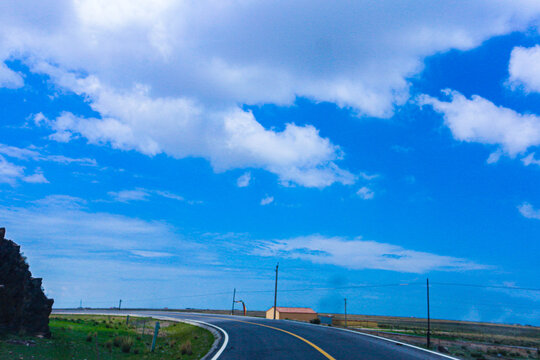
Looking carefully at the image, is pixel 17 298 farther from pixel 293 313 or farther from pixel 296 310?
pixel 296 310

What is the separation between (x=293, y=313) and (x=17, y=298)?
82656 mm

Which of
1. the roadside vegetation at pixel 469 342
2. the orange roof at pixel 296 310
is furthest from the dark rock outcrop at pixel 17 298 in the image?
the orange roof at pixel 296 310

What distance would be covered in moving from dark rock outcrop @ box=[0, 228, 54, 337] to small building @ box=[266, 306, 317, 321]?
3073 inches

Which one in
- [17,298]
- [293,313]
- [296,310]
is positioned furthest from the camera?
[296,310]

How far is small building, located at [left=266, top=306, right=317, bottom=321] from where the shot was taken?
298ft

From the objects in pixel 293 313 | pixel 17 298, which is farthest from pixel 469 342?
pixel 17 298

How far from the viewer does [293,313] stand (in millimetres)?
91625

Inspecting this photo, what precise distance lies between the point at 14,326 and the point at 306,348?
1172 centimetres

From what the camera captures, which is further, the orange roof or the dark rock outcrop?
the orange roof

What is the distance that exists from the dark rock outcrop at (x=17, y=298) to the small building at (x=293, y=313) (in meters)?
78.1

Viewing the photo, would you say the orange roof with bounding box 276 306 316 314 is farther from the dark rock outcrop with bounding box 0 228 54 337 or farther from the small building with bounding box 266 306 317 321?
the dark rock outcrop with bounding box 0 228 54 337

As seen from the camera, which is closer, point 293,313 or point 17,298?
point 17,298

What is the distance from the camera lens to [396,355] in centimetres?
1302

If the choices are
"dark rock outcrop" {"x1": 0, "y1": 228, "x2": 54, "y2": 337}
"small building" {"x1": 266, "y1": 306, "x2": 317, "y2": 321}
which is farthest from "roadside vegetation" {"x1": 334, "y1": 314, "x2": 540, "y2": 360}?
"dark rock outcrop" {"x1": 0, "y1": 228, "x2": 54, "y2": 337}
